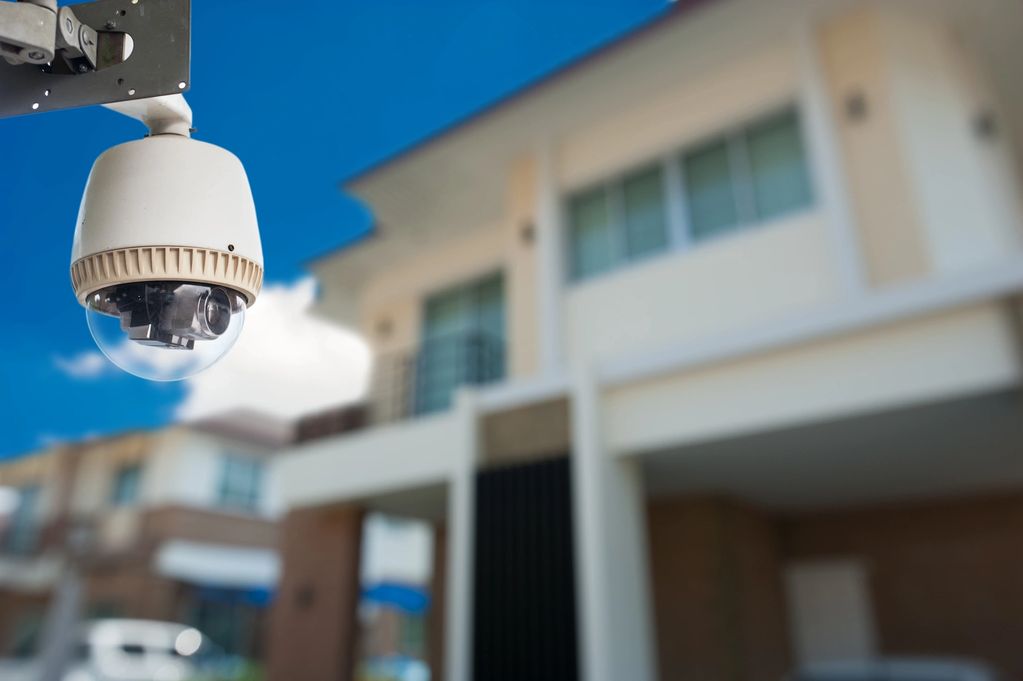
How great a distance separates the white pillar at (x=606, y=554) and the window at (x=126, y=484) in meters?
15.0

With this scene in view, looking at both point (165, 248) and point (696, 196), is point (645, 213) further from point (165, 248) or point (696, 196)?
point (165, 248)

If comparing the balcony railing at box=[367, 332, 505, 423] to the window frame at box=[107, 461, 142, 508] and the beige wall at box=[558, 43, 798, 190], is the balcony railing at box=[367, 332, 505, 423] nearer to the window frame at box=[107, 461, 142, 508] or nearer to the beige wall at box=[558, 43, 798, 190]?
the beige wall at box=[558, 43, 798, 190]

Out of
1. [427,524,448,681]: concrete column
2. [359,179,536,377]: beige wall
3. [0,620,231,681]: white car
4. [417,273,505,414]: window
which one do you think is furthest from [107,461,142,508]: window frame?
[417,273,505,414]: window

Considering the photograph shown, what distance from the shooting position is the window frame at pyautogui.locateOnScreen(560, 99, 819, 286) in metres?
7.44

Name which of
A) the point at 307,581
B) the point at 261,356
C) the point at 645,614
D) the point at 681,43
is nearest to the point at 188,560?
the point at 307,581

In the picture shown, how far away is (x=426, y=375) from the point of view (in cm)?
1023

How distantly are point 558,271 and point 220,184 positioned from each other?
7142 mm

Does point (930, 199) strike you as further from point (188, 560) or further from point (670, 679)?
point (188, 560)

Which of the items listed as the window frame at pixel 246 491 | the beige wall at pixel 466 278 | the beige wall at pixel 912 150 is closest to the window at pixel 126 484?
the window frame at pixel 246 491

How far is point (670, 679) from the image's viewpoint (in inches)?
326

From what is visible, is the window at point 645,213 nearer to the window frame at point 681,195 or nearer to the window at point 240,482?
the window frame at point 681,195

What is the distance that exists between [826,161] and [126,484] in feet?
56.6

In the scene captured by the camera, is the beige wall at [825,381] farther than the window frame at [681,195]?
No

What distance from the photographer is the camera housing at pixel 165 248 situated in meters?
1.30
